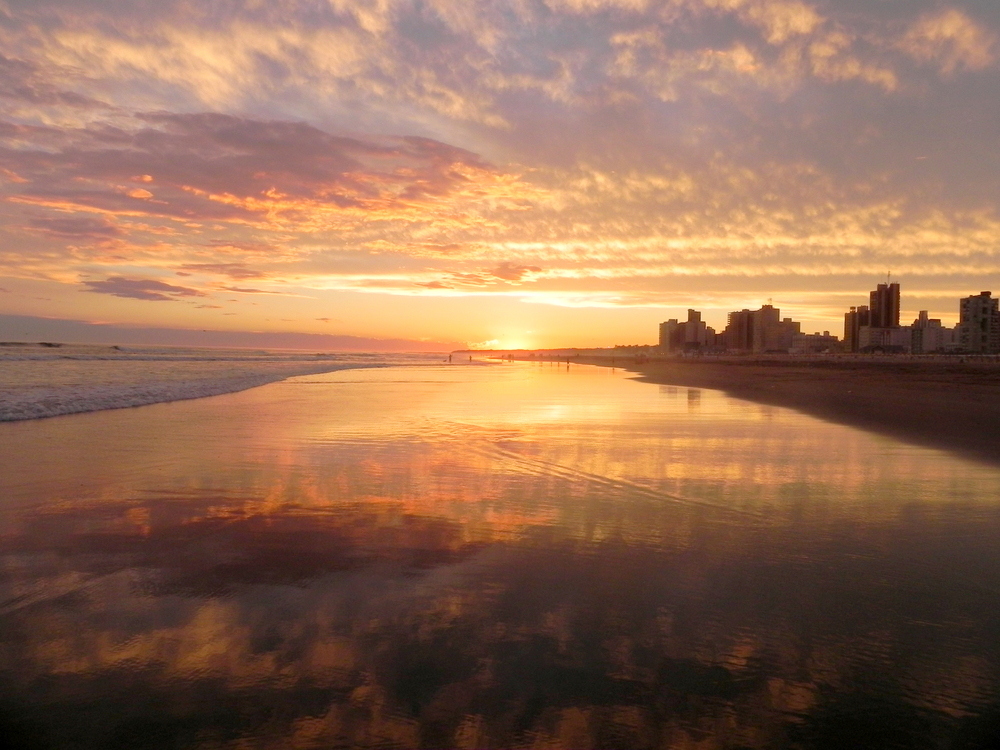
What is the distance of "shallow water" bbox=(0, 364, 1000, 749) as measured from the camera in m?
4.03

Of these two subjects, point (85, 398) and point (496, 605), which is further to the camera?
point (85, 398)

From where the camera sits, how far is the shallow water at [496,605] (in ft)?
13.2

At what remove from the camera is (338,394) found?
31.8m

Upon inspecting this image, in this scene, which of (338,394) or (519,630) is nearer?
(519,630)

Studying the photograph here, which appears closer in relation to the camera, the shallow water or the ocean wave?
the shallow water

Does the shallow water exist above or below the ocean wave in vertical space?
below

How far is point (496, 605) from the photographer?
571cm

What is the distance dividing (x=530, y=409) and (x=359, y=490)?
49.3 ft

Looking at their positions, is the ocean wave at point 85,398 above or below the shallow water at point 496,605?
above

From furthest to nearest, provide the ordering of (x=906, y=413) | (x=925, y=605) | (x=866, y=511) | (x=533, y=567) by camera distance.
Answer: (x=906, y=413)
(x=866, y=511)
(x=533, y=567)
(x=925, y=605)

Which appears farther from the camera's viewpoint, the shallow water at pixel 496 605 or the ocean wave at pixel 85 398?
the ocean wave at pixel 85 398

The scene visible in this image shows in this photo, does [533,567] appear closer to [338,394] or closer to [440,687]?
[440,687]

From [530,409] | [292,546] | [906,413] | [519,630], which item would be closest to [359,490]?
[292,546]

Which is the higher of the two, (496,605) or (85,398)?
(85,398)
